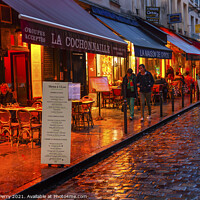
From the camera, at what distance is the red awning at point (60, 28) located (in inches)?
291

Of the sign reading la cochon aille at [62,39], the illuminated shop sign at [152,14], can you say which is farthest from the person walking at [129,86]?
the illuminated shop sign at [152,14]

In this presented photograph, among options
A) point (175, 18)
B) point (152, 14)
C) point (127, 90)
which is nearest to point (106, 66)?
point (127, 90)

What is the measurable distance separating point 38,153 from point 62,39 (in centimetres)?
272

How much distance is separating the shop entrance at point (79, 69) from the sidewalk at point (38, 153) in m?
3.13

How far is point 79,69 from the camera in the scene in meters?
14.7

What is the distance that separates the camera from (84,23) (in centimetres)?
1060

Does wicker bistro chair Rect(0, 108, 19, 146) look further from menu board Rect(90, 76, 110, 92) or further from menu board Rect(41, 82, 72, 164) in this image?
menu board Rect(90, 76, 110, 92)

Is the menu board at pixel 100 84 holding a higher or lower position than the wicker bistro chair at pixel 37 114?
higher

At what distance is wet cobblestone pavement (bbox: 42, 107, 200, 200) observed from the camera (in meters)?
4.91

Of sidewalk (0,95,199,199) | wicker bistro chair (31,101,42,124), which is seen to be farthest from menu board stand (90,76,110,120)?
wicker bistro chair (31,101,42,124)

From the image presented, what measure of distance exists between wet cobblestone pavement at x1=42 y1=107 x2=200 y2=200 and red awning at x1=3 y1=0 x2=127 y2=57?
2847mm

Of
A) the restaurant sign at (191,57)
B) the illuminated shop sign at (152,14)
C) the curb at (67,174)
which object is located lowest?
the curb at (67,174)

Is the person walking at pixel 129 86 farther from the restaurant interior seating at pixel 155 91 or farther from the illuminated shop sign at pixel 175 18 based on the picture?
the illuminated shop sign at pixel 175 18

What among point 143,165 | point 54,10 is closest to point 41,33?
point 54,10
